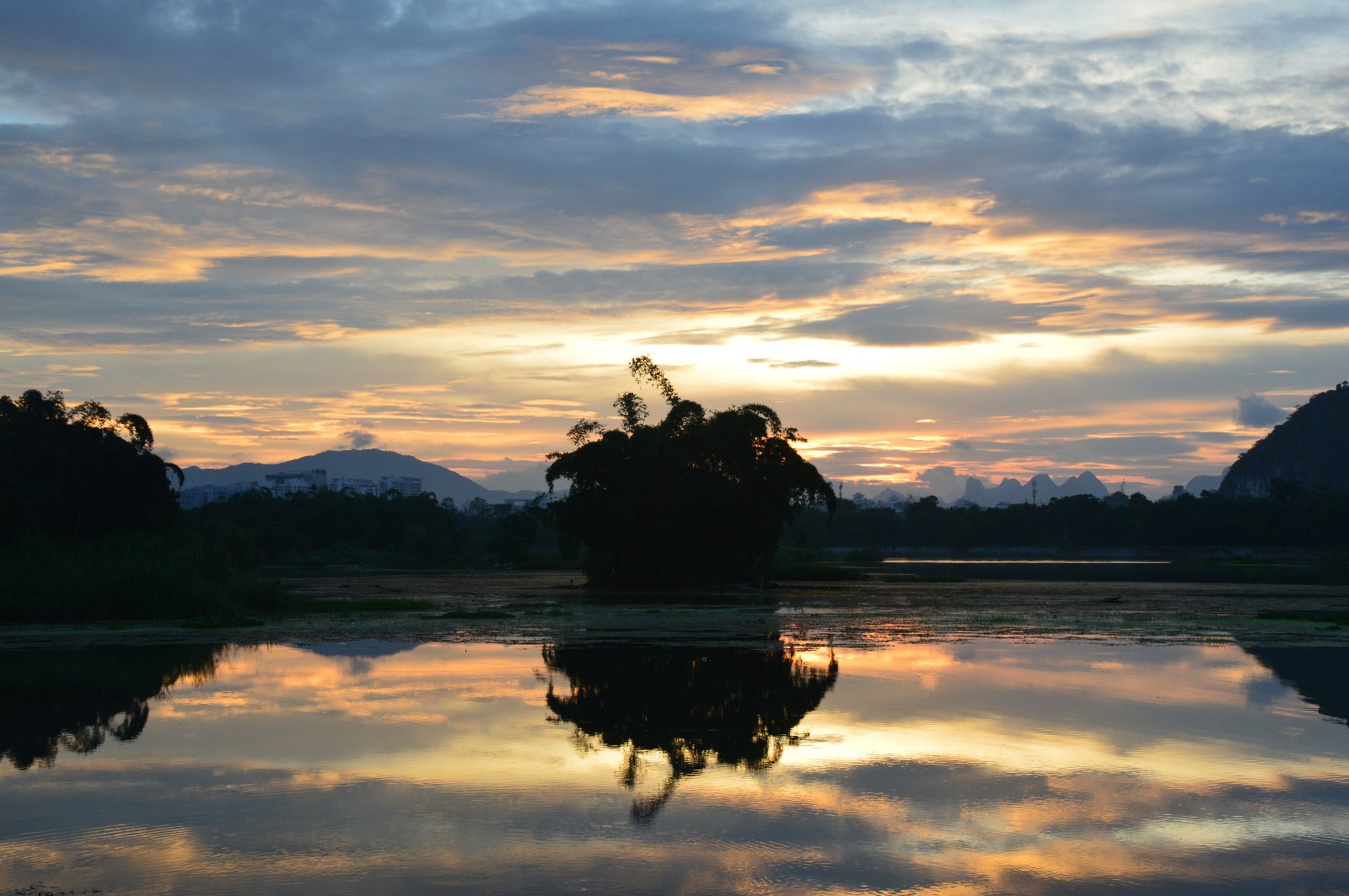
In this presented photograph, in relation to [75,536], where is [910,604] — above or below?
below

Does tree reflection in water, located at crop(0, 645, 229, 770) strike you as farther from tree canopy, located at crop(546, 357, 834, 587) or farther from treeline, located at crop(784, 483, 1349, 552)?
treeline, located at crop(784, 483, 1349, 552)

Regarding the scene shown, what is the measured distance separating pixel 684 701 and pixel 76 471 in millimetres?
31234

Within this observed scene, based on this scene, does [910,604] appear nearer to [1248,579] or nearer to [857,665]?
[857,665]

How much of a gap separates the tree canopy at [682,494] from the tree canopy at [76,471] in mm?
16644

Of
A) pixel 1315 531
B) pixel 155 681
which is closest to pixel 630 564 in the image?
pixel 155 681

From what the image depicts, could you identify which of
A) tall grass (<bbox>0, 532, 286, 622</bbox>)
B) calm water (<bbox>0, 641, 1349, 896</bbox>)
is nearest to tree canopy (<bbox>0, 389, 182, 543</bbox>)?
tall grass (<bbox>0, 532, 286, 622</bbox>)

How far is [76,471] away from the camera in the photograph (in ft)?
125

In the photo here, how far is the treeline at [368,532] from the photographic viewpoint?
9081 centimetres

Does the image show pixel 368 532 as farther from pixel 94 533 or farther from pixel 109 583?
pixel 109 583

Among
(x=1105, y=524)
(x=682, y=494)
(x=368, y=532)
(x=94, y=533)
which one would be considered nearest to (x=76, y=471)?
(x=94, y=533)

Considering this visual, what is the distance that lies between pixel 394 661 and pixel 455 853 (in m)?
12.3

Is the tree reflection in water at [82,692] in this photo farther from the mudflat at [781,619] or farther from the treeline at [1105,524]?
the treeline at [1105,524]

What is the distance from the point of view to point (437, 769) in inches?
422

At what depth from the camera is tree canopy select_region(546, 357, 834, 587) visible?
159 ft
